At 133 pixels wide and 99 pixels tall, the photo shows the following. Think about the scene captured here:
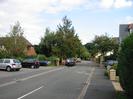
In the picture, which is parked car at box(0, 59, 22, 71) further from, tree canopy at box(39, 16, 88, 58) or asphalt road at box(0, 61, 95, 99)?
tree canopy at box(39, 16, 88, 58)

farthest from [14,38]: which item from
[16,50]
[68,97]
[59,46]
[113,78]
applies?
[68,97]

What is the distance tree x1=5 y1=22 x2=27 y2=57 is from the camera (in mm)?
75250

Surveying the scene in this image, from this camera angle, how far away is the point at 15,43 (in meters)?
75.1

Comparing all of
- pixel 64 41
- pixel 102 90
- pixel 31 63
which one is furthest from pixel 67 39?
pixel 102 90

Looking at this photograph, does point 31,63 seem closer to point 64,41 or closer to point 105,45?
point 64,41

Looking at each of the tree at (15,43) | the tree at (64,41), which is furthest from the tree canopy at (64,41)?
the tree at (15,43)

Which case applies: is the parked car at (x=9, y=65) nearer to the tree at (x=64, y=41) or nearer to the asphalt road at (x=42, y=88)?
the asphalt road at (x=42, y=88)

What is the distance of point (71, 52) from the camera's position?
89312 millimetres

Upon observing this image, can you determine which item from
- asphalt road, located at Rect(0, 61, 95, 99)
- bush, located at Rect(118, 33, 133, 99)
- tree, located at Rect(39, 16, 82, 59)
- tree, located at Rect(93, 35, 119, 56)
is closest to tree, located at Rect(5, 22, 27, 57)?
tree, located at Rect(39, 16, 82, 59)

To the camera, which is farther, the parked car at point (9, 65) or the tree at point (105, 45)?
the tree at point (105, 45)

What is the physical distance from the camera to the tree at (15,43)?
75.2 metres

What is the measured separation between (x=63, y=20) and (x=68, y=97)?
76.0m

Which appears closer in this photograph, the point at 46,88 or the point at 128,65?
the point at 128,65

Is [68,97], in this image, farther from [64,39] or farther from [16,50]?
[64,39]
